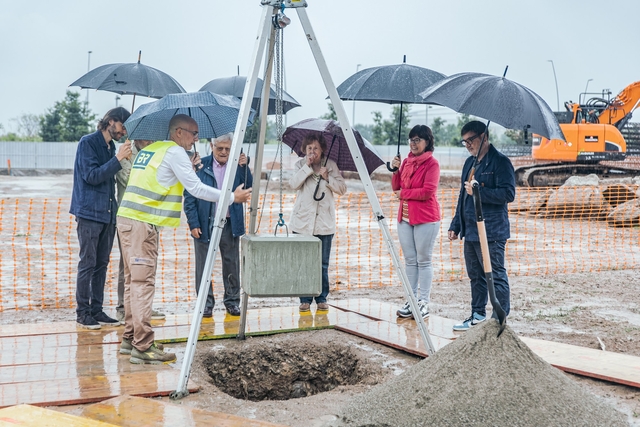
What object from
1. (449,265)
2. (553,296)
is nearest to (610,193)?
(449,265)

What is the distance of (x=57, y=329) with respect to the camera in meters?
5.88

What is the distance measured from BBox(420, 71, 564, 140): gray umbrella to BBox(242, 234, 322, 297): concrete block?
1465 millimetres

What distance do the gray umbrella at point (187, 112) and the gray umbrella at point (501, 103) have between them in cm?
152

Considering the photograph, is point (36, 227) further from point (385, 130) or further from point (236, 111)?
point (385, 130)

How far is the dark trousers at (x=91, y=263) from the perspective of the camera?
19.1 feet

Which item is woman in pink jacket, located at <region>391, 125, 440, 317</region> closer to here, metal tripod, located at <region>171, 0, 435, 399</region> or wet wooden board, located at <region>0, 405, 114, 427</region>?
metal tripod, located at <region>171, 0, 435, 399</region>

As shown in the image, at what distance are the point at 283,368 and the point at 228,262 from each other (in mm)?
1261

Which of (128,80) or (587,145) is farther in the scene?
(587,145)

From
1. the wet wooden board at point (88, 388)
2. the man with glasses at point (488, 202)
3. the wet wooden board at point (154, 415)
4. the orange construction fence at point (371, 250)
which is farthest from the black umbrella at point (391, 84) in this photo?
the wet wooden board at point (154, 415)

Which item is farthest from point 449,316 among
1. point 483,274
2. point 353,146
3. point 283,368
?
point 353,146

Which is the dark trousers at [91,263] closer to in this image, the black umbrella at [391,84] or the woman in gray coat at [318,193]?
the woman in gray coat at [318,193]

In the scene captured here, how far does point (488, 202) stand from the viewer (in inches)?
226

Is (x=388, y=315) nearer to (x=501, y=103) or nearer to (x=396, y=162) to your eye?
(x=396, y=162)

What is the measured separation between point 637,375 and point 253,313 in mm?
3362
